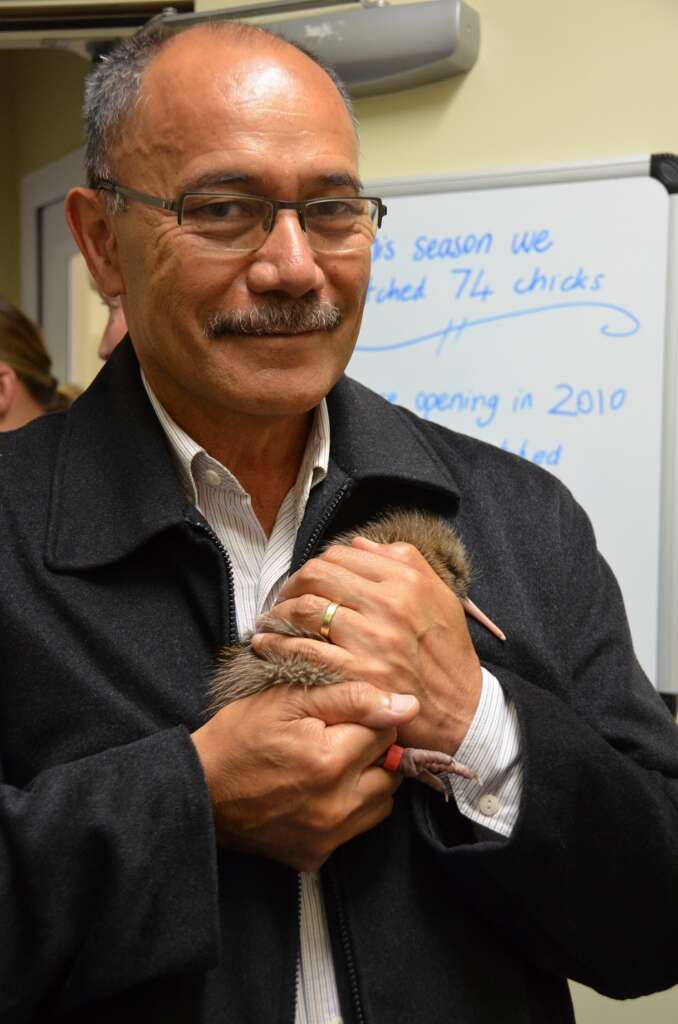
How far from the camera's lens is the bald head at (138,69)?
117cm

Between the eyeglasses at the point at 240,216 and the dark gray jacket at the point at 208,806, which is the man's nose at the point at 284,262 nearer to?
the eyeglasses at the point at 240,216

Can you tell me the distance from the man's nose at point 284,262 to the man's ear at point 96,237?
199mm

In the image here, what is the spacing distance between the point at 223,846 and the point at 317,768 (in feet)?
0.42

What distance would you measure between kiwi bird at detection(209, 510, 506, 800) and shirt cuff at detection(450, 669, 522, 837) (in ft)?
0.05

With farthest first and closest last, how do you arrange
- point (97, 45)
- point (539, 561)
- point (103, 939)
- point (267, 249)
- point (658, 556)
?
Answer: point (97, 45) < point (658, 556) < point (539, 561) < point (267, 249) < point (103, 939)

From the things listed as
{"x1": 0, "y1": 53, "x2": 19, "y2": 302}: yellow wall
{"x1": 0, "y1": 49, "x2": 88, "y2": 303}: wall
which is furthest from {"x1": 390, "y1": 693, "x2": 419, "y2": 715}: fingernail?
{"x1": 0, "y1": 53, "x2": 19, "y2": 302}: yellow wall

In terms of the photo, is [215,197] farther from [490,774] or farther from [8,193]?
[8,193]

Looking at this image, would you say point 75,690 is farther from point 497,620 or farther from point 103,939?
point 497,620

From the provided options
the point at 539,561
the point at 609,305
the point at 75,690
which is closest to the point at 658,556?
the point at 609,305

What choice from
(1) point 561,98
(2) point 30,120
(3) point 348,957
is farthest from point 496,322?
(2) point 30,120

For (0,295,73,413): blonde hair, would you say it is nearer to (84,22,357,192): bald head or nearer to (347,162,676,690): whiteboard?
Result: (347,162,676,690): whiteboard

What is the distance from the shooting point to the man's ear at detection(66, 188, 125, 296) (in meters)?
1.25

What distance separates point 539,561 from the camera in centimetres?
124

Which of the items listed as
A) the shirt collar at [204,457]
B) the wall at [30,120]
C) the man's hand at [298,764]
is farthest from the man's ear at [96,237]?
the wall at [30,120]
